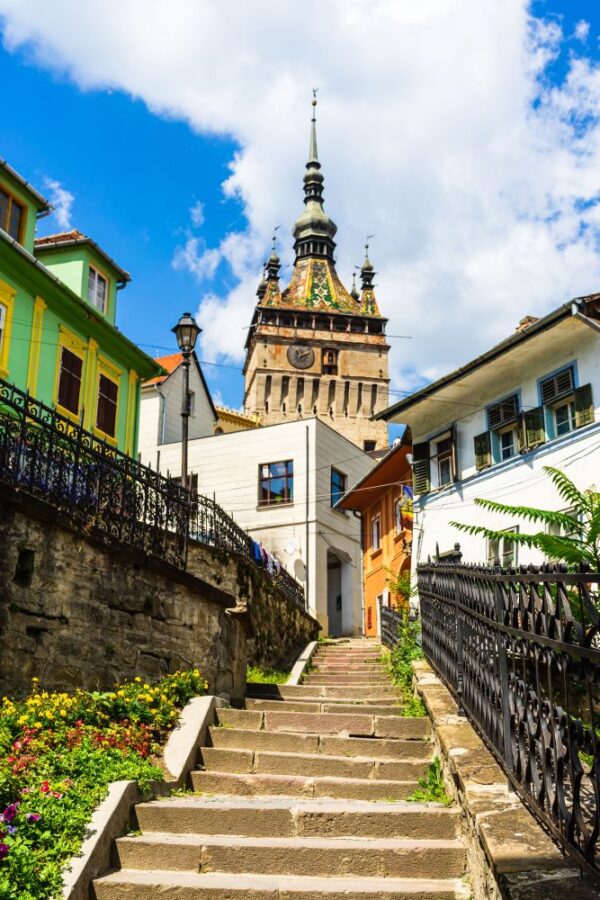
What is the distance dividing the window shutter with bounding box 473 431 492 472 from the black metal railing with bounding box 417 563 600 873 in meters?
16.7

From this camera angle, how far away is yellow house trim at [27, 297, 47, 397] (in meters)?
19.2

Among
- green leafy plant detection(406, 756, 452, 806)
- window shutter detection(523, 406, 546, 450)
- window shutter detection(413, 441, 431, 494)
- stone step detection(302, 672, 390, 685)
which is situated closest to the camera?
green leafy plant detection(406, 756, 452, 806)

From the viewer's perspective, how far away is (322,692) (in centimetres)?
1380

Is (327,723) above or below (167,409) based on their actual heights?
below

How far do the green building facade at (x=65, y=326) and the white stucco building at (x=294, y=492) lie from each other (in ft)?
39.8

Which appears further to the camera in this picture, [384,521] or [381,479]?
[384,521]

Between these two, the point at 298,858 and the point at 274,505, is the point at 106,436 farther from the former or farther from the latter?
the point at 298,858

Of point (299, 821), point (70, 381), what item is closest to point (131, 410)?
point (70, 381)

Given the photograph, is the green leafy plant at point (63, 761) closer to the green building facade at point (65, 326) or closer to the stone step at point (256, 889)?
the stone step at point (256, 889)

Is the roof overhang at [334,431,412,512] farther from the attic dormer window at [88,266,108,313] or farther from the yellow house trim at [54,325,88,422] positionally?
the yellow house trim at [54,325,88,422]

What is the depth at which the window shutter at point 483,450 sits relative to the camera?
23.2 m

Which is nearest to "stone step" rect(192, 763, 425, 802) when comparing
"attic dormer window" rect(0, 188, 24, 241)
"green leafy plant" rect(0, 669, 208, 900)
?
"green leafy plant" rect(0, 669, 208, 900)

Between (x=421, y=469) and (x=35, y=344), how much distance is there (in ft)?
40.5

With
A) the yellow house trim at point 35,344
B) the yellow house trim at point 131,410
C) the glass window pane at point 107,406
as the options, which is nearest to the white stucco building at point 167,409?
the yellow house trim at point 131,410
